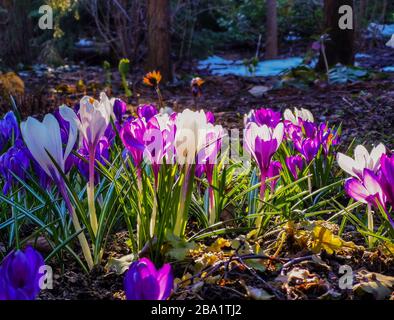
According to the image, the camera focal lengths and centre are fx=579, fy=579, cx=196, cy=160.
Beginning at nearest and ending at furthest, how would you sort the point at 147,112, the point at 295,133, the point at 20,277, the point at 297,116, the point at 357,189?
the point at 20,277
the point at 357,189
the point at 295,133
the point at 147,112
the point at 297,116

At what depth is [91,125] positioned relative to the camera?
1.63m

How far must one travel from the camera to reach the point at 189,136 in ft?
5.09

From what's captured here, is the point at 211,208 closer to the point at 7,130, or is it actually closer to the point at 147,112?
the point at 147,112

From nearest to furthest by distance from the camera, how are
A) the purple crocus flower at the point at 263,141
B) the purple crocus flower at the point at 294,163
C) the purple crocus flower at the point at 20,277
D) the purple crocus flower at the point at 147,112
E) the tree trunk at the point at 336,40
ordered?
the purple crocus flower at the point at 20,277 < the purple crocus flower at the point at 263,141 < the purple crocus flower at the point at 294,163 < the purple crocus flower at the point at 147,112 < the tree trunk at the point at 336,40

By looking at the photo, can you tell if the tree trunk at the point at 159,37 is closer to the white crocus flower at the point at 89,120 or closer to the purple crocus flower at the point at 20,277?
the white crocus flower at the point at 89,120

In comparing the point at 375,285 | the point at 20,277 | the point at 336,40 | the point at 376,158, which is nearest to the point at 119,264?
the point at 20,277

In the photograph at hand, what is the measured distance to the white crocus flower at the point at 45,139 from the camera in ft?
4.95

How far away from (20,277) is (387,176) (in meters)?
0.95

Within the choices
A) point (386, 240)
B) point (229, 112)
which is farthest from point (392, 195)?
point (229, 112)

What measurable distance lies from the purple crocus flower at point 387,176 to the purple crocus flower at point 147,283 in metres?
0.69

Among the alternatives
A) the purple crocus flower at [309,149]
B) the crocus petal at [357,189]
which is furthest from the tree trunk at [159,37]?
the crocus petal at [357,189]

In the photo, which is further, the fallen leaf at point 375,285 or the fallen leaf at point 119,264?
the fallen leaf at point 119,264

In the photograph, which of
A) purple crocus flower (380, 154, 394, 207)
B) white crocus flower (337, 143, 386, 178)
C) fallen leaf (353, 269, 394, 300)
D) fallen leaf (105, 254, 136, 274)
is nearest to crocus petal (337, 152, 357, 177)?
white crocus flower (337, 143, 386, 178)
